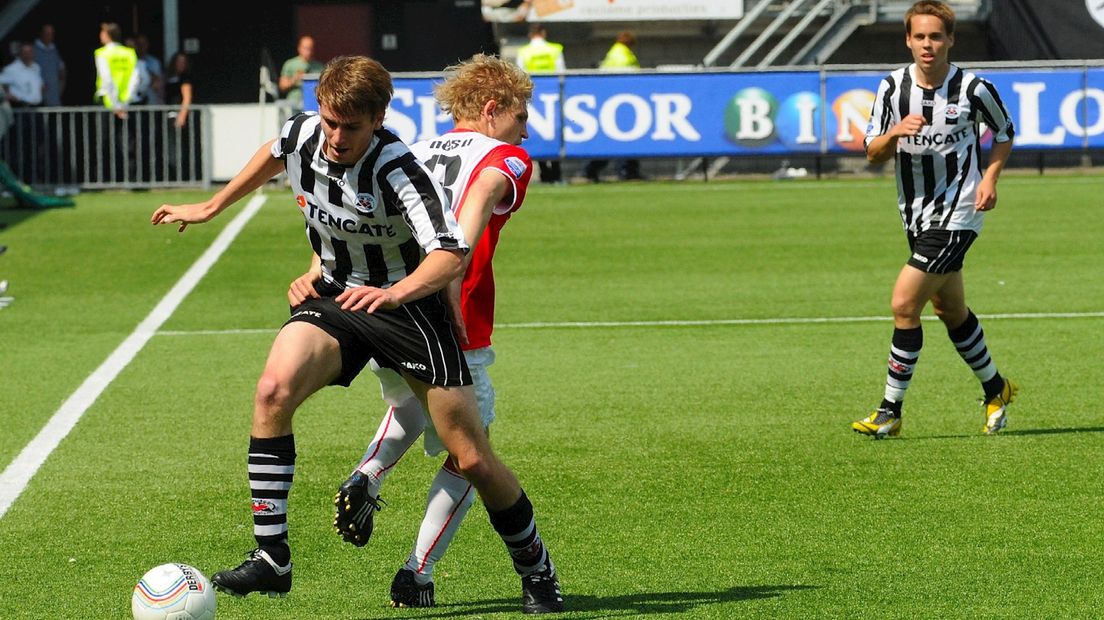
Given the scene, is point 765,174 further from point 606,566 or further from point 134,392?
point 606,566

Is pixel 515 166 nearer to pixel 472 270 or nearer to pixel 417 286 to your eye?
pixel 472 270

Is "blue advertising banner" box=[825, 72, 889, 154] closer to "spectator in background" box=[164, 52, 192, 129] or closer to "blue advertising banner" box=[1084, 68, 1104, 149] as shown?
"blue advertising banner" box=[1084, 68, 1104, 149]

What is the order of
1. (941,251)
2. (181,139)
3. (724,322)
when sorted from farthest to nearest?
(181,139), (724,322), (941,251)

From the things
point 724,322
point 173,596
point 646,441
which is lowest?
point 724,322

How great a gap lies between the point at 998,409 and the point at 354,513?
4.13 meters

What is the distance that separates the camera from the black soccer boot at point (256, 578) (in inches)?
205

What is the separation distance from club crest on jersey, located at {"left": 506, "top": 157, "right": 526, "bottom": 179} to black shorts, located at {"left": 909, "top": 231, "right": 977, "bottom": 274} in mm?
3455

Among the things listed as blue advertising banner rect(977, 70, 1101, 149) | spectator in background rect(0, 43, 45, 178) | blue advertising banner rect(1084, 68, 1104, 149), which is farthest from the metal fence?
blue advertising banner rect(1084, 68, 1104, 149)

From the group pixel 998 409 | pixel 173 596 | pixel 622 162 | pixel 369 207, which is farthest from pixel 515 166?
pixel 622 162

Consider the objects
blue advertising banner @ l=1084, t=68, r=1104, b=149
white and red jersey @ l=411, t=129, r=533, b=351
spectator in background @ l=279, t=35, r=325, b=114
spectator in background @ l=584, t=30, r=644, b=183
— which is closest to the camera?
white and red jersey @ l=411, t=129, r=533, b=351

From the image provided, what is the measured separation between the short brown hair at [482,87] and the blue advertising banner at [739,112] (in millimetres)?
16304

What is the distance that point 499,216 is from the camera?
19.1 feet

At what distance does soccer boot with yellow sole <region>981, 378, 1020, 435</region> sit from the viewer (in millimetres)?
8633

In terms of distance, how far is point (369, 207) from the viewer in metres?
5.38
